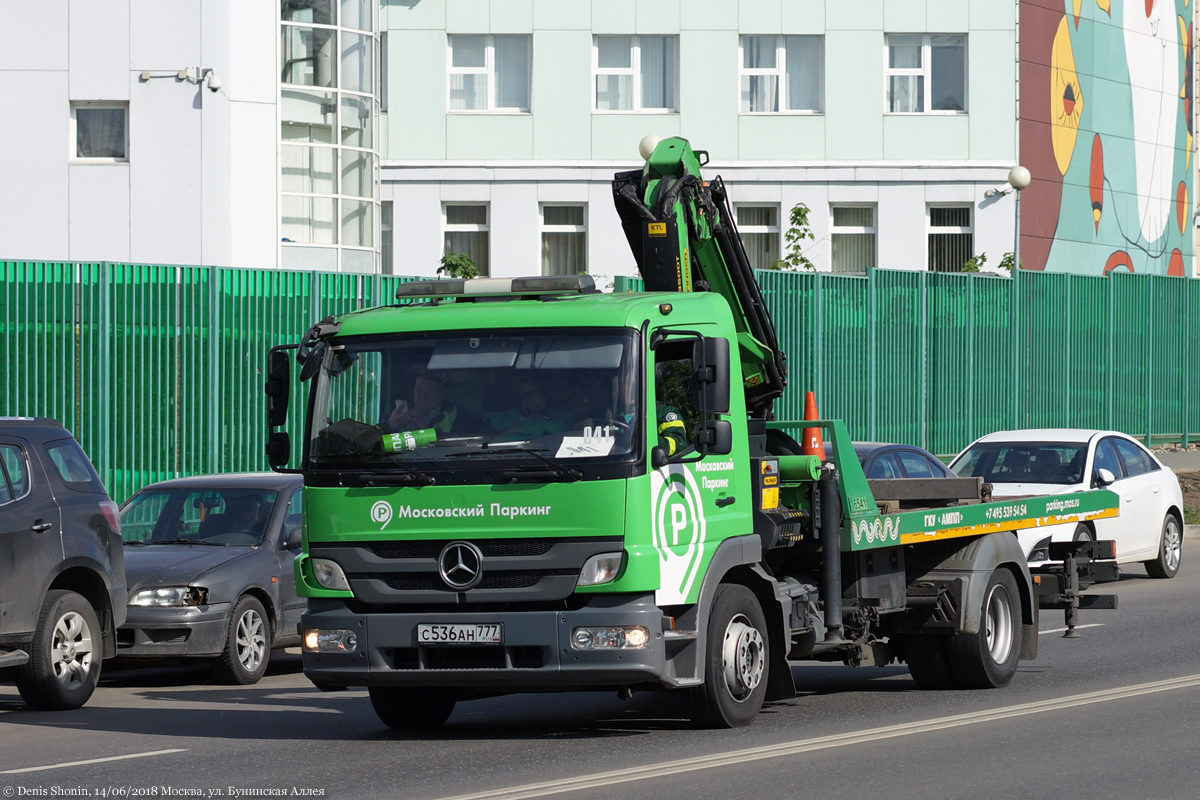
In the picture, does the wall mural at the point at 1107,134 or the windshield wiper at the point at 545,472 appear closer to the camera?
the windshield wiper at the point at 545,472

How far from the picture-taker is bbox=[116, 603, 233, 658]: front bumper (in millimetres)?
12750

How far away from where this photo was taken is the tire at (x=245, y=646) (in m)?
13.0

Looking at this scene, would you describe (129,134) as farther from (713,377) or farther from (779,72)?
(713,377)

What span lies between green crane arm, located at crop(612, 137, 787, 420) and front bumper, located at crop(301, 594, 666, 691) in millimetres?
2821

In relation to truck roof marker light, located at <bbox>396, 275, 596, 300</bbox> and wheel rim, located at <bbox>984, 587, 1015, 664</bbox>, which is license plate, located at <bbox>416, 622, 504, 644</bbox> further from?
wheel rim, located at <bbox>984, 587, 1015, 664</bbox>

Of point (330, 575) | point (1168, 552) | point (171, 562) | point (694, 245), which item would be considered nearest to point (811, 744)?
point (330, 575)

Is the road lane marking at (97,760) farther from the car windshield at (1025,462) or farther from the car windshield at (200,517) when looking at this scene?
the car windshield at (1025,462)

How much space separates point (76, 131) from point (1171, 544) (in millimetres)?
16579

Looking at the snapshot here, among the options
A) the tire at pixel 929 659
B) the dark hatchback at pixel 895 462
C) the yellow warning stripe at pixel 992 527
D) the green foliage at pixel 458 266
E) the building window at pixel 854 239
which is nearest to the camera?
the yellow warning stripe at pixel 992 527

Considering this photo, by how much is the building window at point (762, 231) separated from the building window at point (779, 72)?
2001mm

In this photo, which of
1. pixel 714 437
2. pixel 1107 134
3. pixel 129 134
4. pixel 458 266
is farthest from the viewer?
pixel 1107 134

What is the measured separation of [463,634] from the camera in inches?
→ 360

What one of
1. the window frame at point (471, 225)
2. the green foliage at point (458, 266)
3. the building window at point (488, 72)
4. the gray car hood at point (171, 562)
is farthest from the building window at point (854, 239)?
the gray car hood at point (171, 562)

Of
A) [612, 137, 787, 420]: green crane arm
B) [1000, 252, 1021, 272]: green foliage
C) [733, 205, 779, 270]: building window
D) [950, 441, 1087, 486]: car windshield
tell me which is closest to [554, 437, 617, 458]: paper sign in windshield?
[612, 137, 787, 420]: green crane arm
